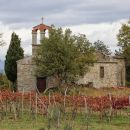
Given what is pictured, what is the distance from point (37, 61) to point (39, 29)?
6380 millimetres

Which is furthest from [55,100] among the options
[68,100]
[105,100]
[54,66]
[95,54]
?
[95,54]

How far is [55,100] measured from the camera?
3022 cm

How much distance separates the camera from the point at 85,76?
190ft

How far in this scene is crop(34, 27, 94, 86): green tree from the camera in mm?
50375

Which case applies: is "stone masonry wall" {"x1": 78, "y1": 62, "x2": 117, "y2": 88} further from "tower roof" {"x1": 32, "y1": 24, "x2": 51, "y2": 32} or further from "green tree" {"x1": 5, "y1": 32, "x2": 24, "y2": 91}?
"green tree" {"x1": 5, "y1": 32, "x2": 24, "y2": 91}

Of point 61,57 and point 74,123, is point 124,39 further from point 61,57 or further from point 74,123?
point 74,123

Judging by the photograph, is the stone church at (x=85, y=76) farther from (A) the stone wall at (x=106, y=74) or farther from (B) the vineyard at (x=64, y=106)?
(B) the vineyard at (x=64, y=106)

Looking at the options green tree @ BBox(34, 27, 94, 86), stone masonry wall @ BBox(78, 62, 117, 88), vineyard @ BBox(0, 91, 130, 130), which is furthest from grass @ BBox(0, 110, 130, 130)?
stone masonry wall @ BBox(78, 62, 117, 88)

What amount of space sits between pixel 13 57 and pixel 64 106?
32.3 metres

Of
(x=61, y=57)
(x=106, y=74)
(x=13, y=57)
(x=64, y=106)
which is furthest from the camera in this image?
(x=13, y=57)

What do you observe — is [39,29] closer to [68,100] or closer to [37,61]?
[37,61]

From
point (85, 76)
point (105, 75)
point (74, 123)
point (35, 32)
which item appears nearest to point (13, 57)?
point (35, 32)

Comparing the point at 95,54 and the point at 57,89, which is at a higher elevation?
the point at 95,54

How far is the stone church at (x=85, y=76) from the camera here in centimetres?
5584
